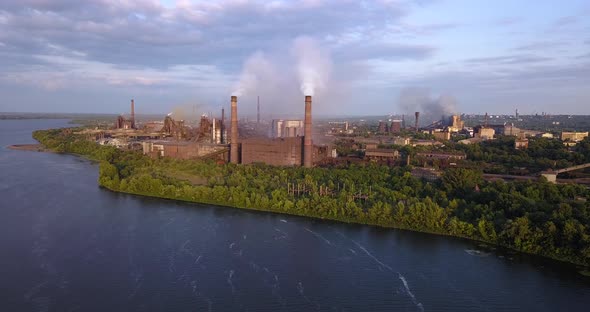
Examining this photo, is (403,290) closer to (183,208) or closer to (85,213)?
(183,208)

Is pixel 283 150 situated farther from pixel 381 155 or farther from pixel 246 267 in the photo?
pixel 246 267

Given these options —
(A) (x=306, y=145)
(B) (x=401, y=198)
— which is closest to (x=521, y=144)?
(A) (x=306, y=145)

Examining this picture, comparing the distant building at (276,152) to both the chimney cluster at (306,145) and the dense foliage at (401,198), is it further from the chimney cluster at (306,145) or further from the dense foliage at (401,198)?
the dense foliage at (401,198)

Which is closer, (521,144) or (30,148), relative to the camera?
(521,144)

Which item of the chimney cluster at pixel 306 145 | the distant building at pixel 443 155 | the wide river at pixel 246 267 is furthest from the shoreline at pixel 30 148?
the distant building at pixel 443 155

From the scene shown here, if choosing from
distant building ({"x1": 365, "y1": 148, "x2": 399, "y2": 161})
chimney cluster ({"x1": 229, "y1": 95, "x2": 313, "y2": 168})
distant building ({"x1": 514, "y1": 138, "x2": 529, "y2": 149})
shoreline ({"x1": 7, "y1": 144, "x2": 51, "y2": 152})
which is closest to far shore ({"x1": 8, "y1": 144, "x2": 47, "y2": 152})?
shoreline ({"x1": 7, "y1": 144, "x2": 51, "y2": 152})

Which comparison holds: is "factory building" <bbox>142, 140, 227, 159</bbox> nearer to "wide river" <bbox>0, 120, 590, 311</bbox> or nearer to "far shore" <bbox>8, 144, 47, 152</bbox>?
"wide river" <bbox>0, 120, 590, 311</bbox>

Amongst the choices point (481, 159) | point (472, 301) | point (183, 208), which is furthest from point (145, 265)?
point (481, 159)
